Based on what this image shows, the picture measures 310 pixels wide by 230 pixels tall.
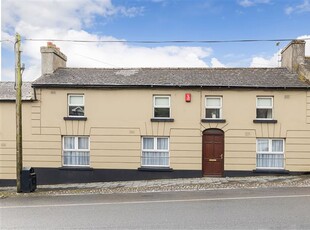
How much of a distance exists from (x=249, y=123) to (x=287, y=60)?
5.38 m

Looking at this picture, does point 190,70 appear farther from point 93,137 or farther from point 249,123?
point 93,137

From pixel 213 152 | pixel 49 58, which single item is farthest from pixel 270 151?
pixel 49 58

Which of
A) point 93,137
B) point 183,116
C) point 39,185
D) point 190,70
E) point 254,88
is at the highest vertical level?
point 190,70

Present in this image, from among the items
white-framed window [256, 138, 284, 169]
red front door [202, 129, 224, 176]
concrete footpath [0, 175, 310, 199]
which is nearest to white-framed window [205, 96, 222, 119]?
red front door [202, 129, 224, 176]

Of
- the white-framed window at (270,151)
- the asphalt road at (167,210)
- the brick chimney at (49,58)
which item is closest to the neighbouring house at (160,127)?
the white-framed window at (270,151)

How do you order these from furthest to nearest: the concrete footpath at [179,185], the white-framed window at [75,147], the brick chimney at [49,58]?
the brick chimney at [49,58], the white-framed window at [75,147], the concrete footpath at [179,185]

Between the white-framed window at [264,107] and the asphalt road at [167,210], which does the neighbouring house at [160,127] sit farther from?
the asphalt road at [167,210]

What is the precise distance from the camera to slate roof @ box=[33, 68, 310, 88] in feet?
58.0

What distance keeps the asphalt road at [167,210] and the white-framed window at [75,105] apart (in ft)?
20.7

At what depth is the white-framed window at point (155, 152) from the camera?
18.2 m

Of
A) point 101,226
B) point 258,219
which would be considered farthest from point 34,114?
point 258,219

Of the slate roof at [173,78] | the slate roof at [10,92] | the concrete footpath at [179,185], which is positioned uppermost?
the slate roof at [173,78]

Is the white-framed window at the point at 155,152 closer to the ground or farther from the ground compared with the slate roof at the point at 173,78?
closer to the ground

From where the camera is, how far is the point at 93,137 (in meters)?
18.2
